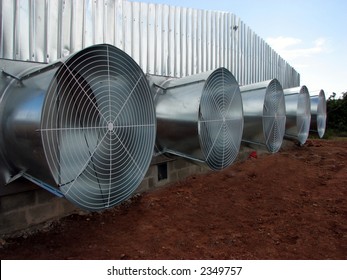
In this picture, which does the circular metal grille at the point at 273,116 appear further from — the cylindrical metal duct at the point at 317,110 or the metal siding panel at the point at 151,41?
the cylindrical metal duct at the point at 317,110

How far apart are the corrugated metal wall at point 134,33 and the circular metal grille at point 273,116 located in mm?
1243

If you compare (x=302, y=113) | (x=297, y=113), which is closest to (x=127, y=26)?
(x=297, y=113)

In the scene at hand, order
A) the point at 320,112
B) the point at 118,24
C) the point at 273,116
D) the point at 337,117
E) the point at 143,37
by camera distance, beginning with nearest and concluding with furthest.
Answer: the point at 118,24
the point at 143,37
the point at 273,116
the point at 320,112
the point at 337,117

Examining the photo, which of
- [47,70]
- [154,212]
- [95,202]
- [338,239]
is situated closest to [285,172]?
[338,239]

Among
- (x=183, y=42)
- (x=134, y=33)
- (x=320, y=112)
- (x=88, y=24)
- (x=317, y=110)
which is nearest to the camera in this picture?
(x=88, y=24)

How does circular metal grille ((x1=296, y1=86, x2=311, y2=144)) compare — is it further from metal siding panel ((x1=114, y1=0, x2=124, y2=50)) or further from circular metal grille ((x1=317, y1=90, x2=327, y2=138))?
metal siding panel ((x1=114, y1=0, x2=124, y2=50))

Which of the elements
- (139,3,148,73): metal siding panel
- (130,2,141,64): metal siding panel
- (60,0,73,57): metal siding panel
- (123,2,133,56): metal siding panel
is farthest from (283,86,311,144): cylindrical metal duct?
(60,0,73,57): metal siding panel

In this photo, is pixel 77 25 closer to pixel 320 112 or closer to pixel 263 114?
pixel 263 114

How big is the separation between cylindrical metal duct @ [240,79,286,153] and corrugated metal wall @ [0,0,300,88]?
1.08 meters

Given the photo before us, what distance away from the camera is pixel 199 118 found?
3.06 metres

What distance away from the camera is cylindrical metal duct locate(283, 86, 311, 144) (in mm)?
6312

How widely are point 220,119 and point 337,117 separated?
15.1m

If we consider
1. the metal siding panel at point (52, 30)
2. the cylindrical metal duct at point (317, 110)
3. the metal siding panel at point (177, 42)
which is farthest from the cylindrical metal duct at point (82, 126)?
the cylindrical metal duct at point (317, 110)

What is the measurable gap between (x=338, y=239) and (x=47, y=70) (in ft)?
10.1
